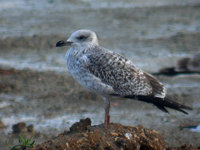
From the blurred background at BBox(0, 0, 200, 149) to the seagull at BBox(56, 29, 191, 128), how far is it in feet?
3.35

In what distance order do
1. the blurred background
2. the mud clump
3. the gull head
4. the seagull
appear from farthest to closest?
the blurred background
the gull head
the seagull
the mud clump

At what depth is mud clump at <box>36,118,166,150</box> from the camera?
17.6 feet

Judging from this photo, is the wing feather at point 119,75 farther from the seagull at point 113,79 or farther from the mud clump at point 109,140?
the mud clump at point 109,140

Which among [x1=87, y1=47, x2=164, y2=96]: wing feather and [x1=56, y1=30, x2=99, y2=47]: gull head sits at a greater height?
[x1=56, y1=30, x2=99, y2=47]: gull head

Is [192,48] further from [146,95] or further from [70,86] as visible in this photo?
[146,95]

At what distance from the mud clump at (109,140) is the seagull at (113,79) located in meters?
0.62

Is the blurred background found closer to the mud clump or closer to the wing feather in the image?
the wing feather

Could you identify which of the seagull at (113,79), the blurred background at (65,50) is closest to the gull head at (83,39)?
the seagull at (113,79)

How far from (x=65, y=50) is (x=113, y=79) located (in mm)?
5059

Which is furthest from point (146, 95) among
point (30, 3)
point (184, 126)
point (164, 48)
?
point (30, 3)

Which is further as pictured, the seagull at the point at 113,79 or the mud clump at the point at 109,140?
the seagull at the point at 113,79

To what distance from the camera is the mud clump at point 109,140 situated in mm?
5371

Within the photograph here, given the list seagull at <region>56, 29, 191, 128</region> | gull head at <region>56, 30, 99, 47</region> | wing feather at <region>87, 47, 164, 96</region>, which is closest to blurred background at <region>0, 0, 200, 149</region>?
seagull at <region>56, 29, 191, 128</region>

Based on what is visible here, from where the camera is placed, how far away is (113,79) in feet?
20.7
